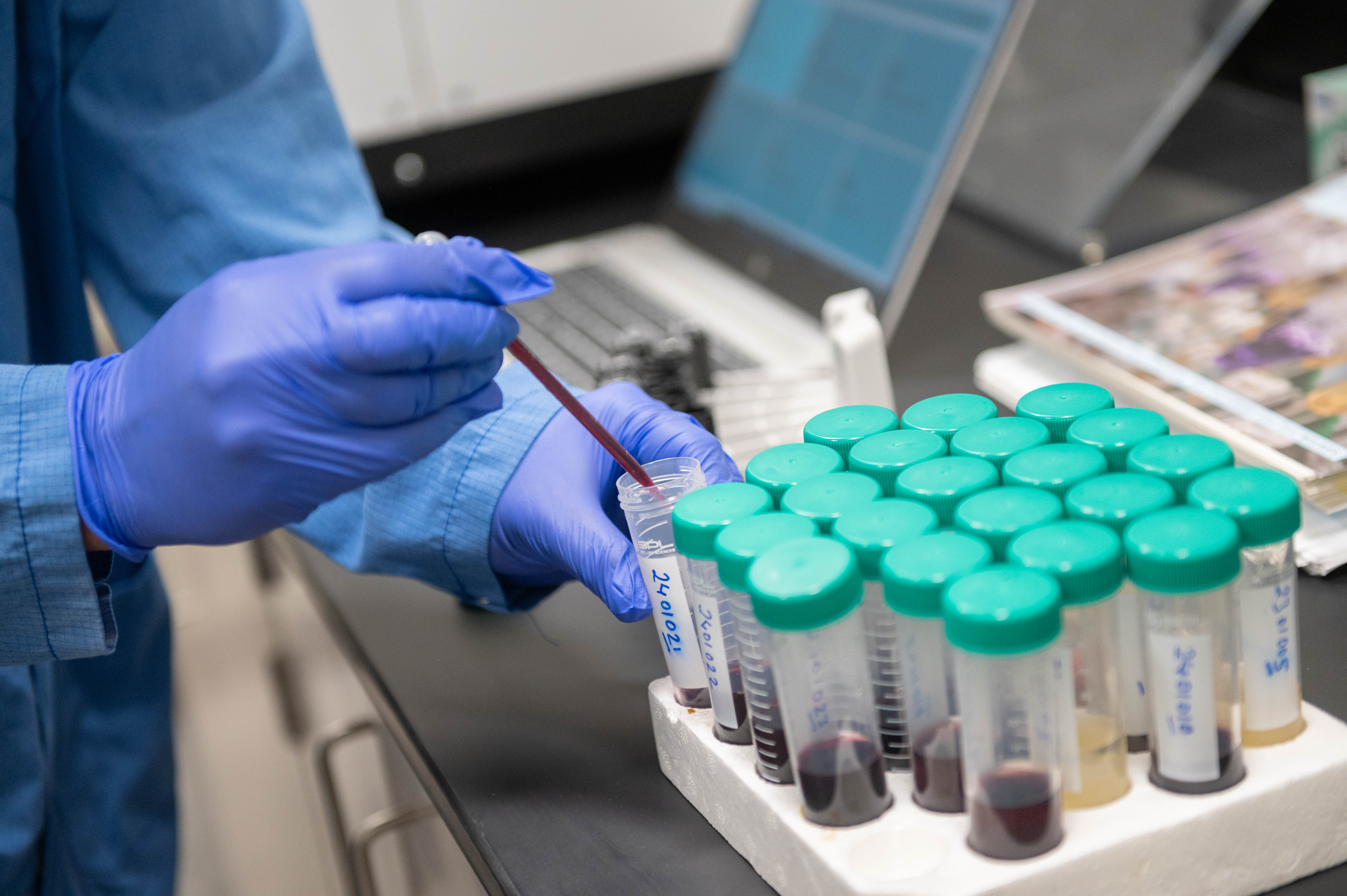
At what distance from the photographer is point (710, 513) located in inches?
27.7

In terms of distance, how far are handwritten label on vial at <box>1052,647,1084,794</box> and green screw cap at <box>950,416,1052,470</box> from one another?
14 centimetres

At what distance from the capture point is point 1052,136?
4.80 ft

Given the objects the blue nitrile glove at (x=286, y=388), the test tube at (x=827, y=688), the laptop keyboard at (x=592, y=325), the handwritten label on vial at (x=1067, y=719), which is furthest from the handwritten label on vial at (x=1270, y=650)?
the laptop keyboard at (x=592, y=325)

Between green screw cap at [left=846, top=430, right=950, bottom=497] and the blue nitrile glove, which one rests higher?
the blue nitrile glove

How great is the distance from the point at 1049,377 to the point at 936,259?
38 cm

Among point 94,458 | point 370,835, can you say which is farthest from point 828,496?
point 370,835

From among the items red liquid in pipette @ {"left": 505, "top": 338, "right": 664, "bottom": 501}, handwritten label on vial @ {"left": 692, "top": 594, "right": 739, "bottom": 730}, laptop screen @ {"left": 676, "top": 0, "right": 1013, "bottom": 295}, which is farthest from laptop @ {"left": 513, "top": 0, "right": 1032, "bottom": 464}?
handwritten label on vial @ {"left": 692, "top": 594, "right": 739, "bottom": 730}

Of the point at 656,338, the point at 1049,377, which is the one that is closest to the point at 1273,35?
the point at 1049,377

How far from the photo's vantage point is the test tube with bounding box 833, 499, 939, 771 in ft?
2.12

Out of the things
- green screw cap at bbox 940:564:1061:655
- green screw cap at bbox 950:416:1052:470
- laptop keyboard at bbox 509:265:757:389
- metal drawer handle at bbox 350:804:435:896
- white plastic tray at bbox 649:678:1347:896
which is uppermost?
green screw cap at bbox 950:416:1052:470

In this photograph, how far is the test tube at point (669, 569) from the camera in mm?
767

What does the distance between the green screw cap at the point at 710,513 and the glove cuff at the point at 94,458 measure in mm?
387

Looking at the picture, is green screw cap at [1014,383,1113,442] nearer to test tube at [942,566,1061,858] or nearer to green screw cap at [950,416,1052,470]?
green screw cap at [950,416,1052,470]

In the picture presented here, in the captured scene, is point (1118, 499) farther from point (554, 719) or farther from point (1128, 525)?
point (554, 719)
